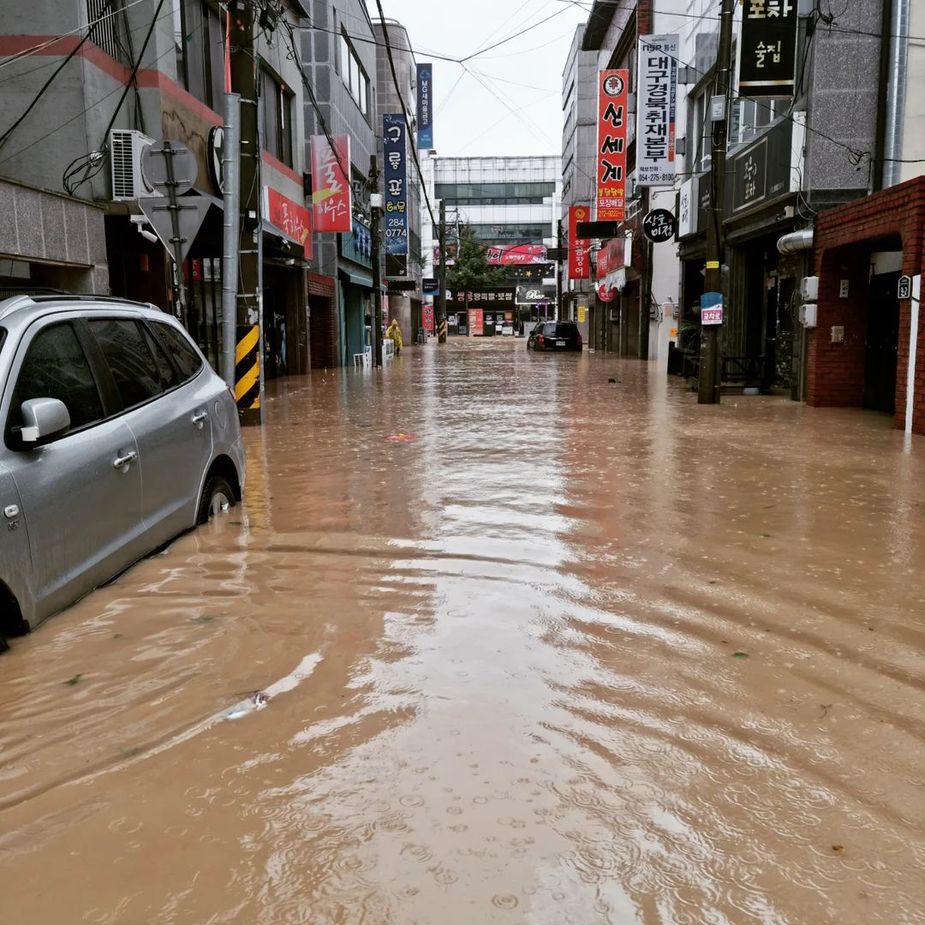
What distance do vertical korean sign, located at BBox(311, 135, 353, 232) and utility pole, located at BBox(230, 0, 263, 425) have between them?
14.8 metres

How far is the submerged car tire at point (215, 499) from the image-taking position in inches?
246

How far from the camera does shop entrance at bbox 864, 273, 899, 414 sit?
14.7 m

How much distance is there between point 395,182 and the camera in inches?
1588

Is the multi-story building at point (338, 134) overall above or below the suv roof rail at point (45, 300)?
above

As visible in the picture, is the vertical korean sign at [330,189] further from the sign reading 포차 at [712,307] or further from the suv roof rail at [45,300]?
the suv roof rail at [45,300]

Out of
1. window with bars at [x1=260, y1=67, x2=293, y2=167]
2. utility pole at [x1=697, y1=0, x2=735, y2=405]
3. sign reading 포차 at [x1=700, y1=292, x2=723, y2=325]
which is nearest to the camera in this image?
utility pole at [x1=697, y1=0, x2=735, y2=405]

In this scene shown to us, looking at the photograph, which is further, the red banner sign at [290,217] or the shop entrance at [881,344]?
the red banner sign at [290,217]

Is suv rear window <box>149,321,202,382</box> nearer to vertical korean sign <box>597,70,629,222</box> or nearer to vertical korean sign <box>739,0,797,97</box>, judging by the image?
vertical korean sign <box>739,0,797,97</box>

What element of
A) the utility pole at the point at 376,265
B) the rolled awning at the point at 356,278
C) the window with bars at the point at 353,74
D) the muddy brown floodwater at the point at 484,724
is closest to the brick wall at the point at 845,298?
the muddy brown floodwater at the point at 484,724

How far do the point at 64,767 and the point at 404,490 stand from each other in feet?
17.7

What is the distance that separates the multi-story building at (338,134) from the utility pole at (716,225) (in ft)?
38.5

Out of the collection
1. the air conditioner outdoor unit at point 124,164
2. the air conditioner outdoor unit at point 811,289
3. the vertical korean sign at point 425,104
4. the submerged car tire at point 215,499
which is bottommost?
the submerged car tire at point 215,499

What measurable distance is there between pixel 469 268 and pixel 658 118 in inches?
2491

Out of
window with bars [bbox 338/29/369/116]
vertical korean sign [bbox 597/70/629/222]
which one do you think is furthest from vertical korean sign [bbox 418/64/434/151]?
vertical korean sign [bbox 597/70/629/222]
